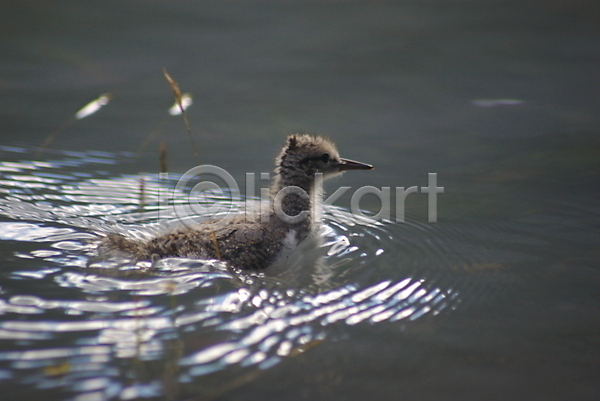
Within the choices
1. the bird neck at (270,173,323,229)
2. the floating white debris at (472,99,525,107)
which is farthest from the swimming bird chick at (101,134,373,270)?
the floating white debris at (472,99,525,107)

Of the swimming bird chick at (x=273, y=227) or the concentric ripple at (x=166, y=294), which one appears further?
the swimming bird chick at (x=273, y=227)

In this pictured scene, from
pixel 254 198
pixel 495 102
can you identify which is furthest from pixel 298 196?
pixel 495 102

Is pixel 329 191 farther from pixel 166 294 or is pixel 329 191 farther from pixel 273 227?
pixel 166 294

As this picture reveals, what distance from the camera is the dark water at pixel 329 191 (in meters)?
1.85

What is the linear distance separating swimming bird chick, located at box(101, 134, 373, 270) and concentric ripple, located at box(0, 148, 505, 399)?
71 millimetres

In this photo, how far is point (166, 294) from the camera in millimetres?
2199

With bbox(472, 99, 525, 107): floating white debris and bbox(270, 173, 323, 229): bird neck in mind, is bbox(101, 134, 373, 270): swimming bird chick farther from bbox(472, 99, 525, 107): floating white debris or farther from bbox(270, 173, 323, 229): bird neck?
bbox(472, 99, 525, 107): floating white debris

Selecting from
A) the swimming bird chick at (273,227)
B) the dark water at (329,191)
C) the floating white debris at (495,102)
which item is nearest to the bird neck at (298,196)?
the swimming bird chick at (273,227)

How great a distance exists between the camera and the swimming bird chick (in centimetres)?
254

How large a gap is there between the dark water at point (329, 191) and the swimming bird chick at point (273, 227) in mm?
79

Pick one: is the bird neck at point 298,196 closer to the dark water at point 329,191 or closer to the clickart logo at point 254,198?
the clickart logo at point 254,198

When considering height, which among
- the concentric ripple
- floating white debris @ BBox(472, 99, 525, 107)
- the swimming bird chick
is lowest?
the concentric ripple

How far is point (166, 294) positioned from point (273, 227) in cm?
71

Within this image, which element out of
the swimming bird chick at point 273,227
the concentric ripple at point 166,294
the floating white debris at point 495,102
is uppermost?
the floating white debris at point 495,102
